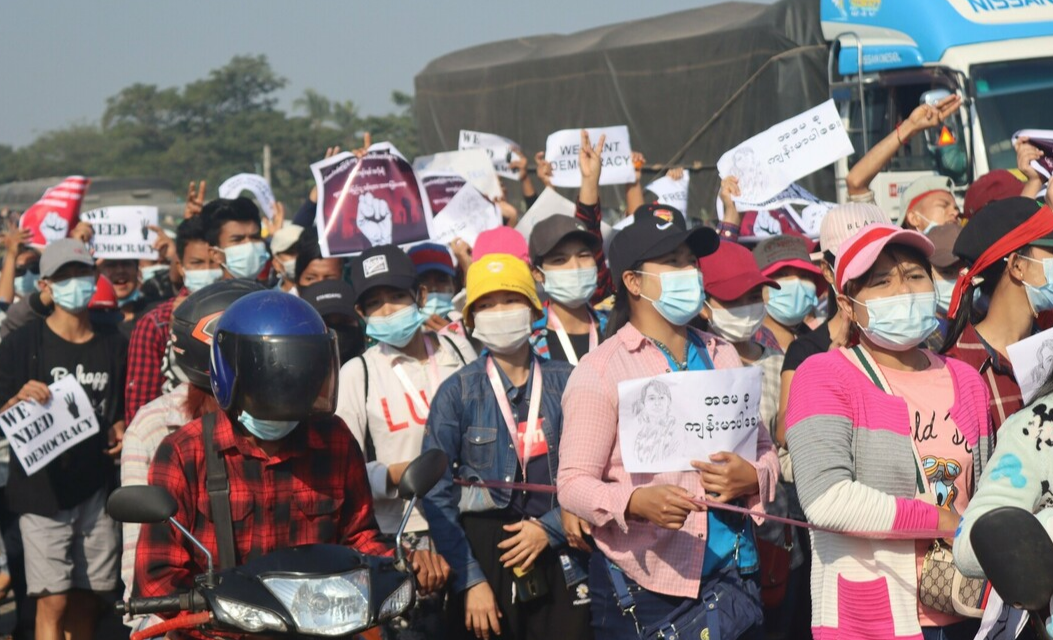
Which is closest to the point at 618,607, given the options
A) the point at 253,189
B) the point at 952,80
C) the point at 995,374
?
the point at 995,374

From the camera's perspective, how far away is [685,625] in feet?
15.5

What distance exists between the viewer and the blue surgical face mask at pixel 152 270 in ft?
39.5

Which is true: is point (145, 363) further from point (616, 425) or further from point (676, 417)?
point (676, 417)

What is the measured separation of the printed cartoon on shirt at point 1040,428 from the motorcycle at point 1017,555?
17.6 inches

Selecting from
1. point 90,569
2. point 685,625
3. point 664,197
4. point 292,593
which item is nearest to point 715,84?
point 664,197

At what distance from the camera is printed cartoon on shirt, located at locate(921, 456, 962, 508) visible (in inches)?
162

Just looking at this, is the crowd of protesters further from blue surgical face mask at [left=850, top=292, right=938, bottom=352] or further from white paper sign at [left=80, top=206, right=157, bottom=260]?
white paper sign at [left=80, top=206, right=157, bottom=260]

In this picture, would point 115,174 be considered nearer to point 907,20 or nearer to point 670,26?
point 670,26

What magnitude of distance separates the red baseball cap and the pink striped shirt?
138cm

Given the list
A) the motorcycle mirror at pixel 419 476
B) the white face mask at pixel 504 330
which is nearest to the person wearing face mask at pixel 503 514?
the white face mask at pixel 504 330

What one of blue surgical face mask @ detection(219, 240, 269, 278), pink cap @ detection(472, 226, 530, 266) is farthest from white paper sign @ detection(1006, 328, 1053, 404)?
blue surgical face mask @ detection(219, 240, 269, 278)

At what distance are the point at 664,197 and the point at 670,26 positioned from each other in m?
7.23

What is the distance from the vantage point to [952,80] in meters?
11.9

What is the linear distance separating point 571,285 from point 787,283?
1038mm
